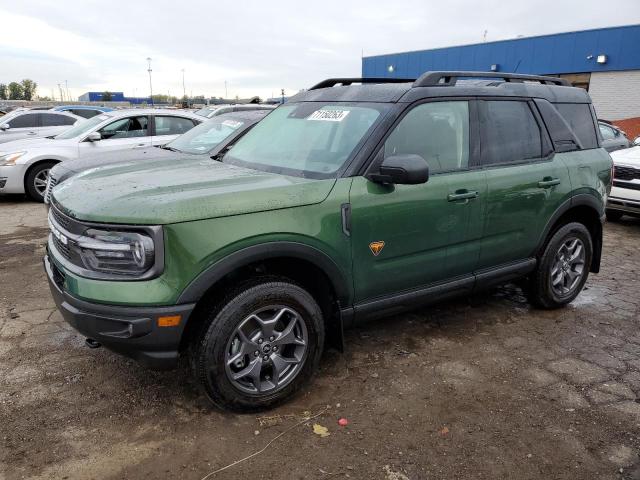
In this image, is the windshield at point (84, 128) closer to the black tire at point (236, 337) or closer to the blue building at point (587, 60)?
the black tire at point (236, 337)

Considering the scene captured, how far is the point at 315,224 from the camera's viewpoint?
2.92 m

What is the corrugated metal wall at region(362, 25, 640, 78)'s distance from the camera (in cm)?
2033

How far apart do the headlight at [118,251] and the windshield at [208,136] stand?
4.11m

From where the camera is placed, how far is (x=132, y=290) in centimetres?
251

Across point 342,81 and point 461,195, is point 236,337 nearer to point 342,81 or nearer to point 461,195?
point 461,195

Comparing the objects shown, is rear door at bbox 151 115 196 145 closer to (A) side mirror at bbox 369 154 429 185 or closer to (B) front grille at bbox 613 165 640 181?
Answer: (A) side mirror at bbox 369 154 429 185

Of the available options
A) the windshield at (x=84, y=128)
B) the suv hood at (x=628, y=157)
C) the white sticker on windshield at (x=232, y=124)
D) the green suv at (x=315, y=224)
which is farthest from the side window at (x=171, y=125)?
the suv hood at (x=628, y=157)

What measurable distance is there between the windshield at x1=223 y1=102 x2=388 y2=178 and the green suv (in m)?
0.02

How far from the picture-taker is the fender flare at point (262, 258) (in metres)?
2.59

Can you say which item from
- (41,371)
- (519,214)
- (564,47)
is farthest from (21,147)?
(564,47)

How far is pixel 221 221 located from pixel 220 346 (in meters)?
0.67

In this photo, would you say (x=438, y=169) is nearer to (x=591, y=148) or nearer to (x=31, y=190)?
(x=591, y=148)

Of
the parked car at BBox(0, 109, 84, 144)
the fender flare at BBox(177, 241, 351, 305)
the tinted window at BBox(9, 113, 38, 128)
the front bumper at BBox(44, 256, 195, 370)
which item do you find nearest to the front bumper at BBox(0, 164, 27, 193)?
the parked car at BBox(0, 109, 84, 144)

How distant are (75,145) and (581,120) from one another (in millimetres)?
8040
